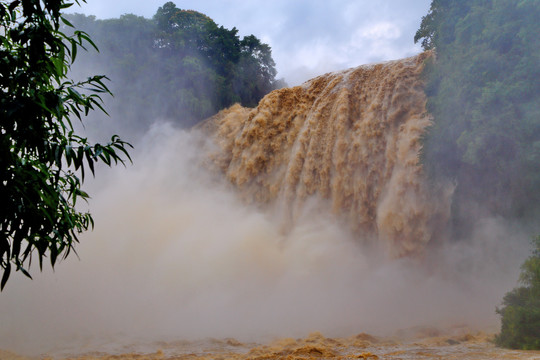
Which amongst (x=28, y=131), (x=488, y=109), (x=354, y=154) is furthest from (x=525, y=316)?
(x=354, y=154)

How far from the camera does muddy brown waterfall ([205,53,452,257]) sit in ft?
32.2

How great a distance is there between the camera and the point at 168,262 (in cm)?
1252

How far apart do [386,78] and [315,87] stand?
3.00m

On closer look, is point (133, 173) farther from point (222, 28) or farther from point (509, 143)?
point (509, 143)

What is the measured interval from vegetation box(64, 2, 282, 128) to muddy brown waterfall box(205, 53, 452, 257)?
249 inches

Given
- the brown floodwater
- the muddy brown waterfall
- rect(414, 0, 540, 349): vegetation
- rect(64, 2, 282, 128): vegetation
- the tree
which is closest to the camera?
the tree

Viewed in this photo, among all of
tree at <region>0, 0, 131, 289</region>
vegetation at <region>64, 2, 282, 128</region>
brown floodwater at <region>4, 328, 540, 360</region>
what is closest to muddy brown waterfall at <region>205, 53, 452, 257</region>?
brown floodwater at <region>4, 328, 540, 360</region>

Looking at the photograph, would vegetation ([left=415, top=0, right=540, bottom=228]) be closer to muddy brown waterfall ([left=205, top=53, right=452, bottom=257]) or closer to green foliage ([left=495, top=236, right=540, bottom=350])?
muddy brown waterfall ([left=205, top=53, right=452, bottom=257])

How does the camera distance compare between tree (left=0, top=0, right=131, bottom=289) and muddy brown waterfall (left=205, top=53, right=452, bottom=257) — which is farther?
muddy brown waterfall (left=205, top=53, right=452, bottom=257)

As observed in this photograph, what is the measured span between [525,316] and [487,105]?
12.0 feet

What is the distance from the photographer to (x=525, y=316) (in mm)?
5516

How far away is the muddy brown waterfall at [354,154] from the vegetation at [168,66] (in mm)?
6321

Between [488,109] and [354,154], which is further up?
[354,154]

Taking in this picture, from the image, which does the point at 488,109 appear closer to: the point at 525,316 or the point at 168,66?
the point at 525,316
